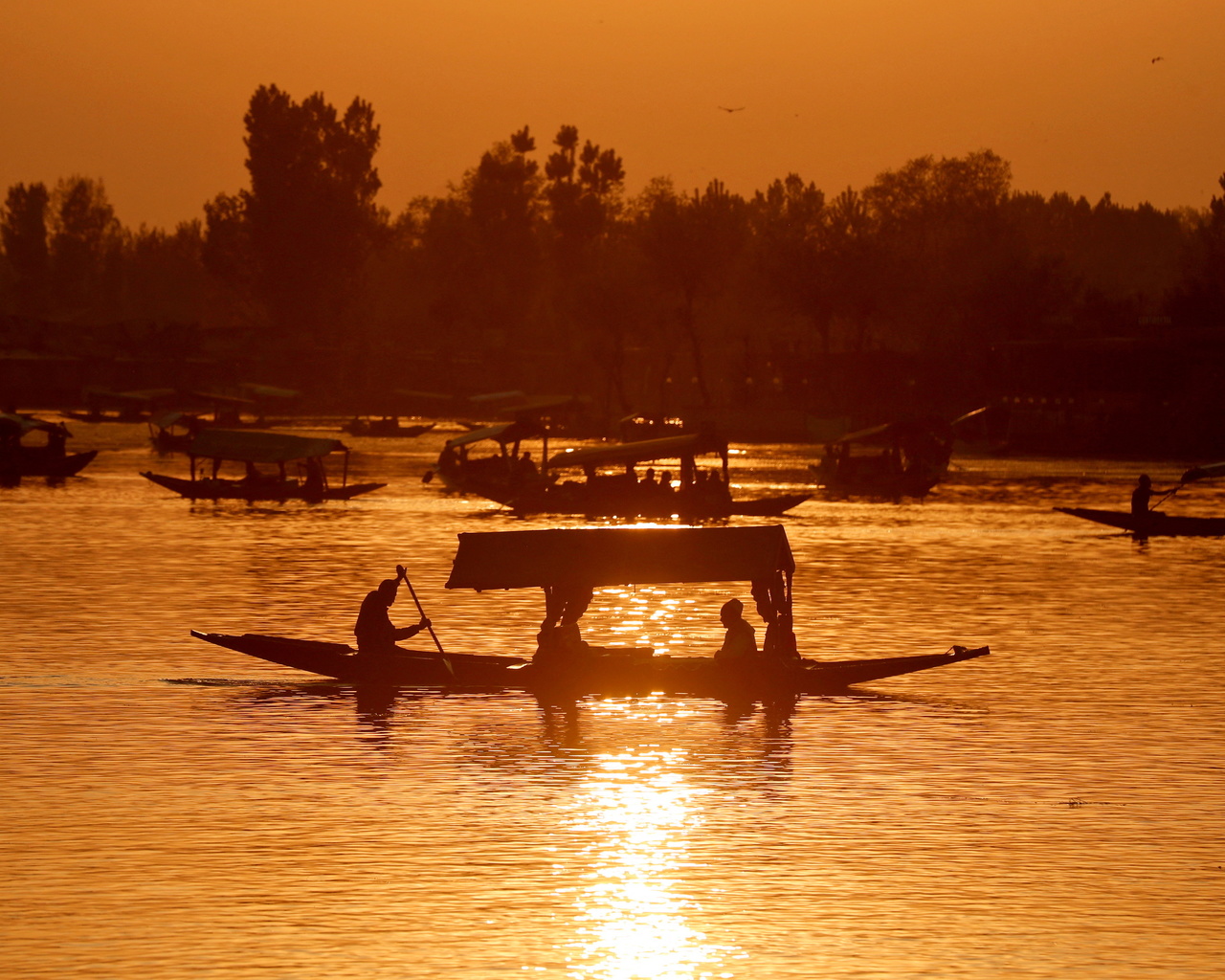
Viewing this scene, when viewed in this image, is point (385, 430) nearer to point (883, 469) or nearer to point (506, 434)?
point (883, 469)

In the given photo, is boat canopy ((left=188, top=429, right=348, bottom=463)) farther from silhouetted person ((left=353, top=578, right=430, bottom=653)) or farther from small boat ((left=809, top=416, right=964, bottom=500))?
silhouetted person ((left=353, top=578, right=430, bottom=653))

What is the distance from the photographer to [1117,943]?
37.4 ft

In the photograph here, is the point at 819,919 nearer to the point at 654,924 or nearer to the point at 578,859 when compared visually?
the point at 654,924

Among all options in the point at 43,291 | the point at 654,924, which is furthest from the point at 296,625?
the point at 43,291

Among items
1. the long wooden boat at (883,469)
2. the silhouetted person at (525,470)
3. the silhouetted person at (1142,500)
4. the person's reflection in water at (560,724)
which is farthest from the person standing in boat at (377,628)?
the long wooden boat at (883,469)

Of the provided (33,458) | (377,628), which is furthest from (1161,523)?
(33,458)

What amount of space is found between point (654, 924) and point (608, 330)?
107723mm

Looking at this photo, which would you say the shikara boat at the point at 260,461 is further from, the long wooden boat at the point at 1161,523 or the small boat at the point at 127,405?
the small boat at the point at 127,405

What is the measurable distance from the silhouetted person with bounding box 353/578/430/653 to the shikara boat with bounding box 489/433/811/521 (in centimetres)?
2463

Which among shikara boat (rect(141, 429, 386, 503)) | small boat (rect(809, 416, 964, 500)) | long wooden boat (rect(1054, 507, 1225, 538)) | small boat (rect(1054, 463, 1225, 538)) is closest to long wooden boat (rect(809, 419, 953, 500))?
small boat (rect(809, 416, 964, 500))

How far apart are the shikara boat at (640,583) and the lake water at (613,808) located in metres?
0.43

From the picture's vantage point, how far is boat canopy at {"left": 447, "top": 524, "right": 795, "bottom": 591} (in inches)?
754

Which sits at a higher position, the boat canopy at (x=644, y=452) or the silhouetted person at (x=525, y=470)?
the boat canopy at (x=644, y=452)

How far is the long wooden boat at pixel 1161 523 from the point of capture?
4097cm
